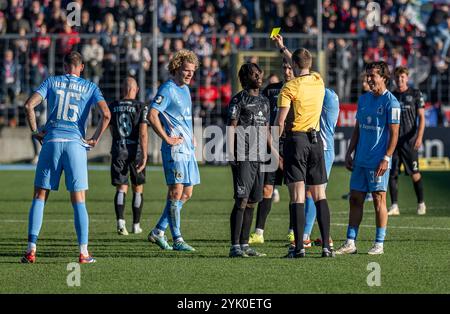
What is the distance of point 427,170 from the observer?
29547 millimetres

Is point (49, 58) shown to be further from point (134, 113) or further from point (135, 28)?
point (134, 113)

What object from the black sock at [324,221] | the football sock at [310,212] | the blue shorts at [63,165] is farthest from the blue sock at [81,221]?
the football sock at [310,212]

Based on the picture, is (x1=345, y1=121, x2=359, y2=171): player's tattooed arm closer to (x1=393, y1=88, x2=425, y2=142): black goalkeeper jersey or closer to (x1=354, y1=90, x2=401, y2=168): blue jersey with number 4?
(x1=354, y1=90, x2=401, y2=168): blue jersey with number 4

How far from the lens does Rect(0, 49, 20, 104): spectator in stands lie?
31.8 meters

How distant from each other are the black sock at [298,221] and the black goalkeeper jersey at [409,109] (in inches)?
259

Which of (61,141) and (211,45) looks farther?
(211,45)

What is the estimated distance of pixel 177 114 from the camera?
1353 cm

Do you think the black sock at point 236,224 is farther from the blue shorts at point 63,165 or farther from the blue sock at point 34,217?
the blue sock at point 34,217

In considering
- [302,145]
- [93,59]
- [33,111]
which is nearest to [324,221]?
[302,145]

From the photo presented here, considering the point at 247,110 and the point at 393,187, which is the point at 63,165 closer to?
the point at 247,110

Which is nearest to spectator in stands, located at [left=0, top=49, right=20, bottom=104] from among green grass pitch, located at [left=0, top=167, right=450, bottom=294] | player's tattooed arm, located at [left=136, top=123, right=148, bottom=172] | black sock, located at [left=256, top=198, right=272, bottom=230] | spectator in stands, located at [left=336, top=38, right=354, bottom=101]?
spectator in stands, located at [left=336, top=38, right=354, bottom=101]

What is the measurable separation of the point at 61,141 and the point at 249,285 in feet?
9.15
